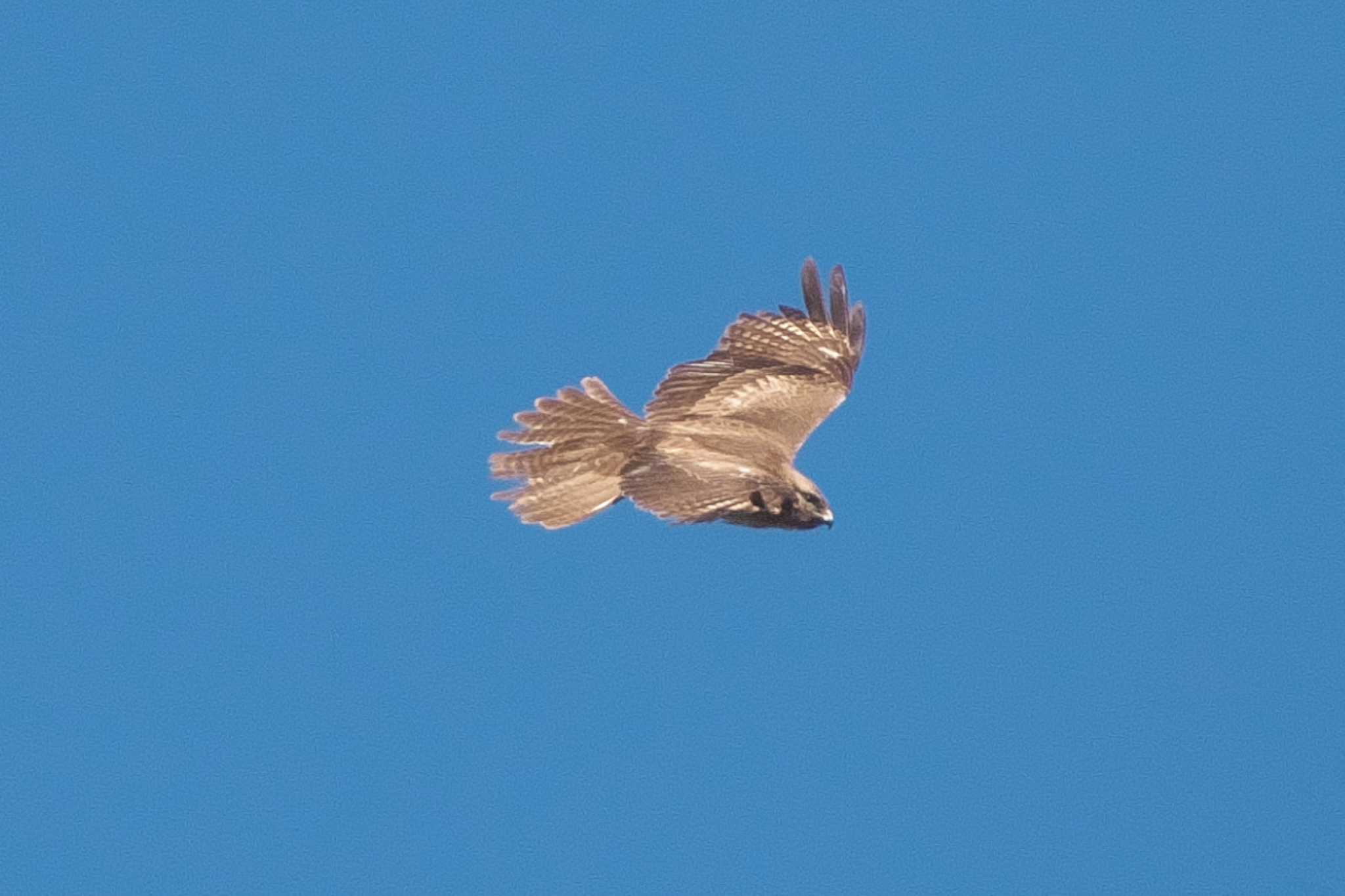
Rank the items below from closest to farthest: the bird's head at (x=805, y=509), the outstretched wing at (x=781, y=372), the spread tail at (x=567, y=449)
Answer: the bird's head at (x=805, y=509) → the spread tail at (x=567, y=449) → the outstretched wing at (x=781, y=372)

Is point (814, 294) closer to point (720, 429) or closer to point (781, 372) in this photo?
point (781, 372)

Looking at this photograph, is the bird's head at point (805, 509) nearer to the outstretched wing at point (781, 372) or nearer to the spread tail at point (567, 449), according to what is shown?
the outstretched wing at point (781, 372)

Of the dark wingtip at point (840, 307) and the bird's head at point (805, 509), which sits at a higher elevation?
the dark wingtip at point (840, 307)

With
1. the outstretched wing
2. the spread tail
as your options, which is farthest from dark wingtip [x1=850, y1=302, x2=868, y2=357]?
the spread tail

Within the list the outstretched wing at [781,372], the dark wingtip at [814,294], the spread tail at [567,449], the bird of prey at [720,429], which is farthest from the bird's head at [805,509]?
the dark wingtip at [814,294]

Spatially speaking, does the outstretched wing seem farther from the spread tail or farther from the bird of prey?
the spread tail

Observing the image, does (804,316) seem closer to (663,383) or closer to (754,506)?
(663,383)
